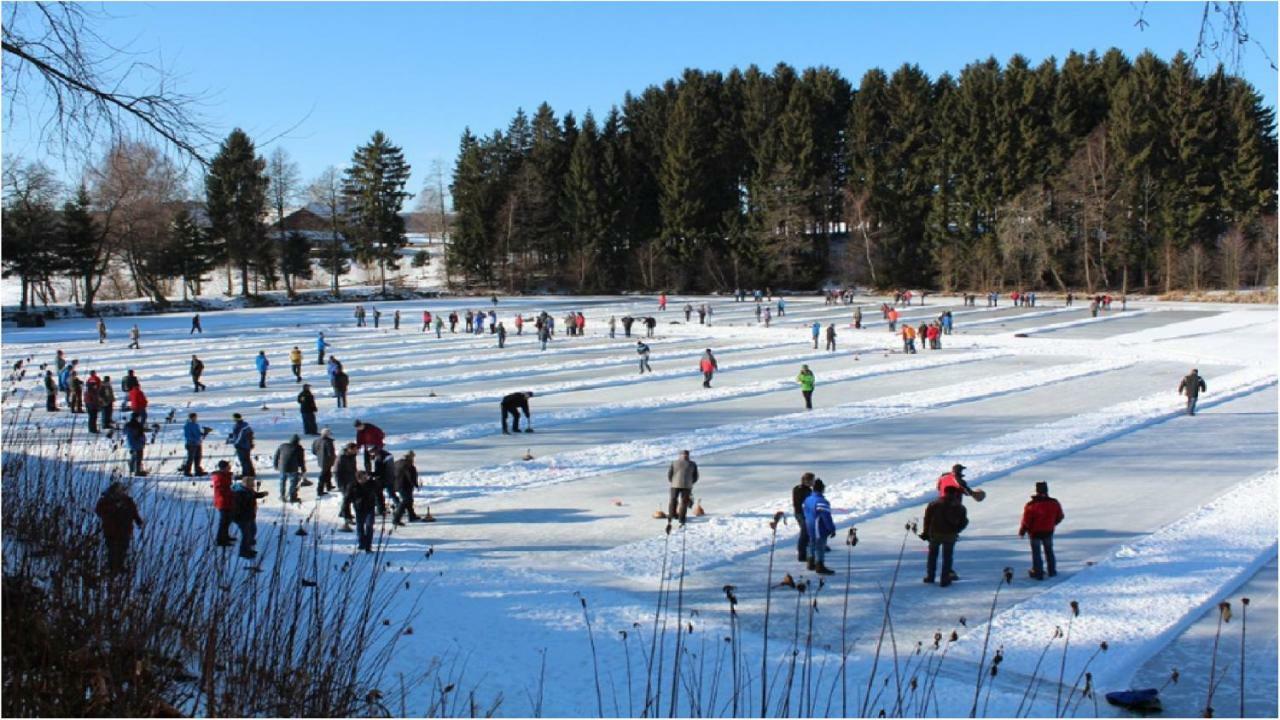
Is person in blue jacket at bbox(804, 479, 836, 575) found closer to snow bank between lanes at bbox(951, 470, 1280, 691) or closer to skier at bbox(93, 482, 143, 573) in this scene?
snow bank between lanes at bbox(951, 470, 1280, 691)

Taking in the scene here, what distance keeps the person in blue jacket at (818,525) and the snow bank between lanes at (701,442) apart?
4.75 metres

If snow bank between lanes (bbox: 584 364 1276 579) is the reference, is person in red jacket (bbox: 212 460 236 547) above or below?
above

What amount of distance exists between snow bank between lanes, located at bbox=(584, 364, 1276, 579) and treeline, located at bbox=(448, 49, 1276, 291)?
44097 millimetres

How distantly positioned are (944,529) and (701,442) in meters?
7.25

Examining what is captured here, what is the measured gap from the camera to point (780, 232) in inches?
2675

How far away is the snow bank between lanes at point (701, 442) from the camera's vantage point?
12.8 metres

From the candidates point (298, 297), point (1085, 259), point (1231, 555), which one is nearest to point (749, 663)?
point (1231, 555)

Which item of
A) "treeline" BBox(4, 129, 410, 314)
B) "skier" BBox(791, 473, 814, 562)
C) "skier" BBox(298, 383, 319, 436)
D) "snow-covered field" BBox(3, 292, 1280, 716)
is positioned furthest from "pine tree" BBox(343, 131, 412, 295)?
"skier" BBox(791, 473, 814, 562)

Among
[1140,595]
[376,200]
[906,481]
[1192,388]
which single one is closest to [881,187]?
[376,200]

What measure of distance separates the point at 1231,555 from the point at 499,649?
6877 mm

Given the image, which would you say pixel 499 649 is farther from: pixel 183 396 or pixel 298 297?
pixel 298 297

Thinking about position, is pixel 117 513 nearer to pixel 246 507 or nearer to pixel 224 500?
pixel 246 507

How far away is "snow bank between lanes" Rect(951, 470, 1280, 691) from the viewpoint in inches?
272

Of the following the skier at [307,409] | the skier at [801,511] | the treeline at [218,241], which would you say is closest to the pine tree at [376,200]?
the treeline at [218,241]
